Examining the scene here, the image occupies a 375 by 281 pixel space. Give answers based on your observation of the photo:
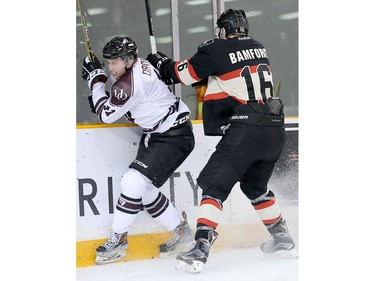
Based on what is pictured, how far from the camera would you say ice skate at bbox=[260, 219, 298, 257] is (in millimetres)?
3990

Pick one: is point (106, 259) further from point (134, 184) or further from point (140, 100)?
point (140, 100)

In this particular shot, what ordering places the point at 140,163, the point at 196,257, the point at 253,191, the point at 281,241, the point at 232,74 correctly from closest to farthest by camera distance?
the point at 196,257 → the point at 232,74 → the point at 140,163 → the point at 253,191 → the point at 281,241

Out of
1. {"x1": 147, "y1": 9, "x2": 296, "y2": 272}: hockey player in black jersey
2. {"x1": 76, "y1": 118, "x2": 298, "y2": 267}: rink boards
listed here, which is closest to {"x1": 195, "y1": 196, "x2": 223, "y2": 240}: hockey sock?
{"x1": 147, "y1": 9, "x2": 296, "y2": 272}: hockey player in black jersey

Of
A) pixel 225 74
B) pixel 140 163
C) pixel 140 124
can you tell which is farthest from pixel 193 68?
pixel 140 163

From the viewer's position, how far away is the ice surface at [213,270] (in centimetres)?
361

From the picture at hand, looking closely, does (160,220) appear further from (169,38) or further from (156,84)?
(169,38)

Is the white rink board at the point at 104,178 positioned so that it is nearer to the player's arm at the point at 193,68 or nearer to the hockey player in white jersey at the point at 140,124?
the hockey player in white jersey at the point at 140,124

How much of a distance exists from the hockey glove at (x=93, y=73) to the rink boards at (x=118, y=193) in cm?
28

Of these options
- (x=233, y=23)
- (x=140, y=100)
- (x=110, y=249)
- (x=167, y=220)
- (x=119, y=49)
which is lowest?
(x=110, y=249)

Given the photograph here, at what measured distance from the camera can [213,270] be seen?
12.3 ft

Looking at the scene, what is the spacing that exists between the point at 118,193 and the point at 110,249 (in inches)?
11.8

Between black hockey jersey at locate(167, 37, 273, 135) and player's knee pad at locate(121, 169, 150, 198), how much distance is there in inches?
15.3

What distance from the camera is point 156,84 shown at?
12.0 feet

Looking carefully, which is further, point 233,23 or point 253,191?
point 253,191
